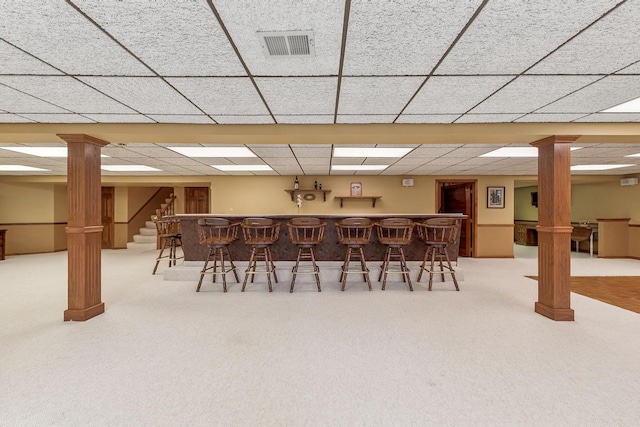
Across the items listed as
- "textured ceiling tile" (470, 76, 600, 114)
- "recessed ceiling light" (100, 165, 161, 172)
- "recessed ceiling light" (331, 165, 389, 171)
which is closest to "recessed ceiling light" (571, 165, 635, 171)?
"recessed ceiling light" (331, 165, 389, 171)

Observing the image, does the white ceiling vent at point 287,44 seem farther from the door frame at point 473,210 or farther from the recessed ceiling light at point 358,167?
the door frame at point 473,210

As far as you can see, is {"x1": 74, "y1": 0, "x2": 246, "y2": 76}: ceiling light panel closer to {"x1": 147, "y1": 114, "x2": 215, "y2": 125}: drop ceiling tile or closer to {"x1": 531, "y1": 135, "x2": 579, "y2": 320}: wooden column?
{"x1": 147, "y1": 114, "x2": 215, "y2": 125}: drop ceiling tile

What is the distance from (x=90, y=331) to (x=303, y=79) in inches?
A: 121

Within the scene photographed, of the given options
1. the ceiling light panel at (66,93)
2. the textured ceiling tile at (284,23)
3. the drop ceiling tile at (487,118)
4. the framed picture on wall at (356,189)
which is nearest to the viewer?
the textured ceiling tile at (284,23)

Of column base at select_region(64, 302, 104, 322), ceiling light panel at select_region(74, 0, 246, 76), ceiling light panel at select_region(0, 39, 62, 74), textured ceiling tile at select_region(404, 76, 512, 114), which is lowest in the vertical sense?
column base at select_region(64, 302, 104, 322)

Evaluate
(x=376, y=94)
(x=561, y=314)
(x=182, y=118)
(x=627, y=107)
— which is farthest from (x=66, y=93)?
(x=561, y=314)

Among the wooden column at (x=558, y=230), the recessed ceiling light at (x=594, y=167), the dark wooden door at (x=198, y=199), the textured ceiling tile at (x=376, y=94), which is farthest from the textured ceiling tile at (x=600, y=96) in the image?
the dark wooden door at (x=198, y=199)

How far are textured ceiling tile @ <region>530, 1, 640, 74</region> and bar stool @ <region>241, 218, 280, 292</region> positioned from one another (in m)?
3.49

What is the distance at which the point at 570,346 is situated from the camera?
2.67 metres

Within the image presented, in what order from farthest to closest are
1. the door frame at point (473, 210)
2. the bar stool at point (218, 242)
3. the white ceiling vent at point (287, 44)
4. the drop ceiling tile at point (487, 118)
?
1. the door frame at point (473, 210)
2. the bar stool at point (218, 242)
3. the drop ceiling tile at point (487, 118)
4. the white ceiling vent at point (287, 44)

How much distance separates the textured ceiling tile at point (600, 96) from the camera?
231 cm

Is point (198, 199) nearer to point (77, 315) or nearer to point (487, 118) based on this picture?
point (77, 315)

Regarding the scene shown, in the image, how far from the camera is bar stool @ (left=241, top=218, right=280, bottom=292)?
4.45 m

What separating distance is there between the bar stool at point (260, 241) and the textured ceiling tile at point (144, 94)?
1848 mm
